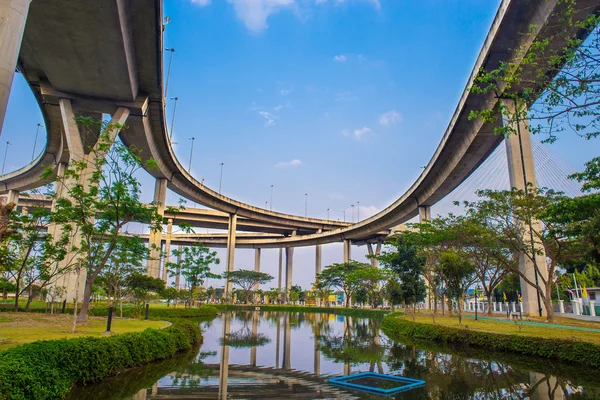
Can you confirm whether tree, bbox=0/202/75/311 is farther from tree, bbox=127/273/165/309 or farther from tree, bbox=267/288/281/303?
tree, bbox=267/288/281/303

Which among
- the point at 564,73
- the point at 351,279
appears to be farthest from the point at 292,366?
the point at 351,279

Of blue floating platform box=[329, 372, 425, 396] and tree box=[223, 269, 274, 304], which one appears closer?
blue floating platform box=[329, 372, 425, 396]

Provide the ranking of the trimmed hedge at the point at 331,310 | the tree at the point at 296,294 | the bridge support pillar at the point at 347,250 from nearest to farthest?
1. the trimmed hedge at the point at 331,310
2. the bridge support pillar at the point at 347,250
3. the tree at the point at 296,294

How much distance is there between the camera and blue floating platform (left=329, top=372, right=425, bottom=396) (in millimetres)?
9672

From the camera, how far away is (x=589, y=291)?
34125mm

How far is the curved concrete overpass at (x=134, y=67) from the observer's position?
67.8 feet

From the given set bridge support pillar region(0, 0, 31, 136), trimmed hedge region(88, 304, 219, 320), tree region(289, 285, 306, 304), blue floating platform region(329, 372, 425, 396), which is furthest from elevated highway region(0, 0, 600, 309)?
tree region(289, 285, 306, 304)

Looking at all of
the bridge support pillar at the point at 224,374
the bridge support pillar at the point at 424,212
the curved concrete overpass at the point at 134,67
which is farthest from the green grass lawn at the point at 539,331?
the bridge support pillar at the point at 424,212

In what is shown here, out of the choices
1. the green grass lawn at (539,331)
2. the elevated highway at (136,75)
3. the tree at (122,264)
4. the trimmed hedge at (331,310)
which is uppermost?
the elevated highway at (136,75)

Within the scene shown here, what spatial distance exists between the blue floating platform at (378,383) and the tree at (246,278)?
6180 cm

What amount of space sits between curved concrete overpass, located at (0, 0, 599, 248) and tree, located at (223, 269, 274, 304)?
3064 cm

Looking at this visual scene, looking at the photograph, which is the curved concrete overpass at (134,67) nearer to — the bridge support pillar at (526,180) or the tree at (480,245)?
the bridge support pillar at (526,180)

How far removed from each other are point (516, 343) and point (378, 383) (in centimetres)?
892

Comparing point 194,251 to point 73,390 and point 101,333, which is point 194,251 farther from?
point 73,390
